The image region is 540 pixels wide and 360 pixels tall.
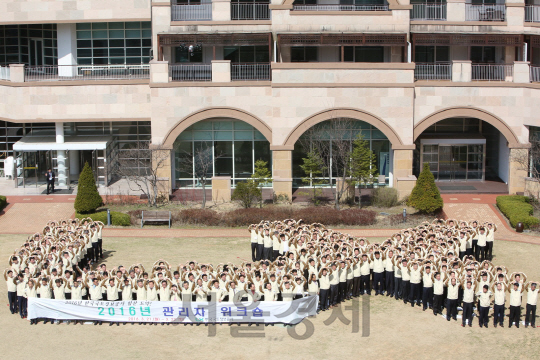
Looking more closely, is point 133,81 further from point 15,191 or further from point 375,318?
point 375,318

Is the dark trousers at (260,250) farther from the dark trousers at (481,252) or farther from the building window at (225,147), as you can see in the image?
the building window at (225,147)

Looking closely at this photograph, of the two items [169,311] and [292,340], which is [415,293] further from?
[169,311]

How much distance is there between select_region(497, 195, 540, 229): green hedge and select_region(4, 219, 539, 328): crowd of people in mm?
7537

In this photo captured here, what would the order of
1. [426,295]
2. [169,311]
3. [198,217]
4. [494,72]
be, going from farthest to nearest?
1. [494,72]
2. [198,217]
3. [426,295]
4. [169,311]

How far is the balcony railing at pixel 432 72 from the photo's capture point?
124 feet

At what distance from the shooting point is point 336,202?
113 ft

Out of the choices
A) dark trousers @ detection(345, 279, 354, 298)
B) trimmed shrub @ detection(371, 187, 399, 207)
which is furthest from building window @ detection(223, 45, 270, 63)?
dark trousers @ detection(345, 279, 354, 298)

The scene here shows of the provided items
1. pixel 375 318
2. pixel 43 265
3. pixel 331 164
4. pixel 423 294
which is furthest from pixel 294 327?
pixel 331 164

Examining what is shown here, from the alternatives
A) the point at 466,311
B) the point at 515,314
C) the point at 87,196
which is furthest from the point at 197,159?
the point at 515,314

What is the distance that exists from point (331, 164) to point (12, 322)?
20.2 m

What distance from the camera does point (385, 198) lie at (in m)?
35.2

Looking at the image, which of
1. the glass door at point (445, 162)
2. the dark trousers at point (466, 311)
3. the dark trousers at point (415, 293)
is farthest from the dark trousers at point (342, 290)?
the glass door at point (445, 162)

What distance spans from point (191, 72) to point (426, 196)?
13.4 metres

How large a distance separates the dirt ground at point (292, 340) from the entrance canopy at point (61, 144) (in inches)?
705
